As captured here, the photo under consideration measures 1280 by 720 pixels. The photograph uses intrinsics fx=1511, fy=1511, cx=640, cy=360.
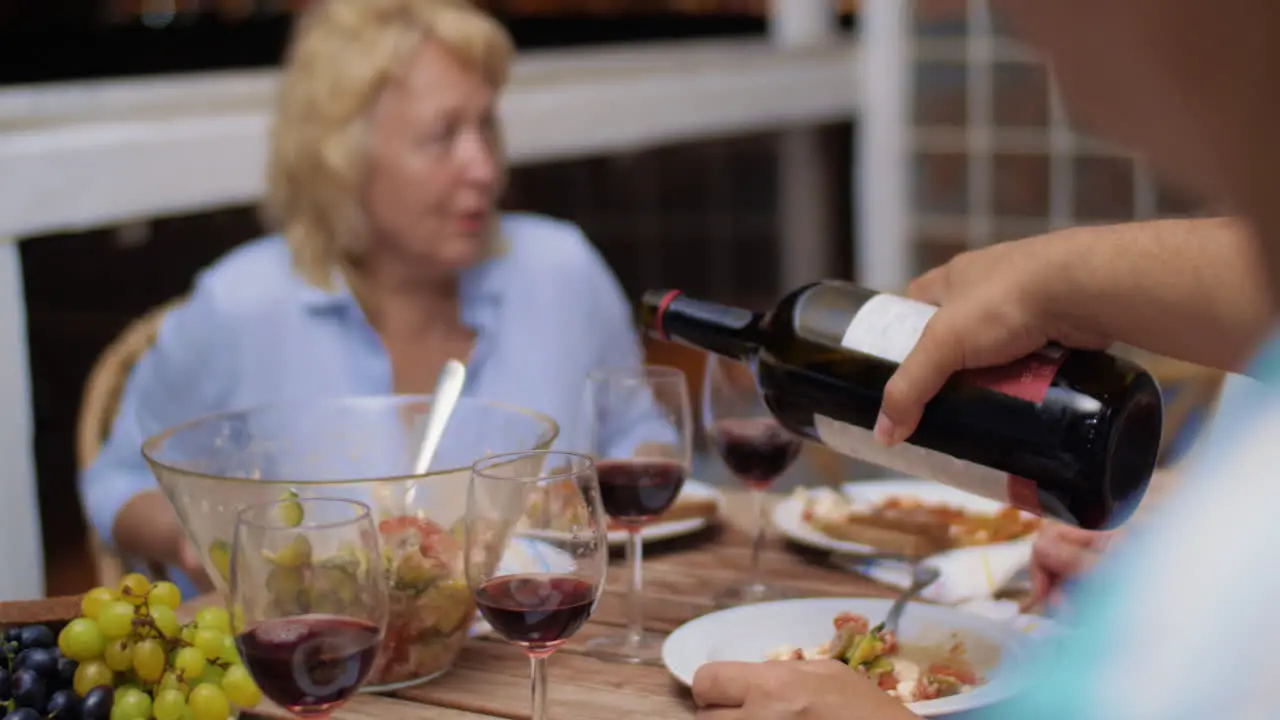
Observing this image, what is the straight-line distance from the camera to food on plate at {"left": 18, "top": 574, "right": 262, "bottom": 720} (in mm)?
1018

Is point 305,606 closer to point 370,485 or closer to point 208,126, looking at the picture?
point 370,485

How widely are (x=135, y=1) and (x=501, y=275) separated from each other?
1402 mm

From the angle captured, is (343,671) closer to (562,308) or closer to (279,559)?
(279,559)

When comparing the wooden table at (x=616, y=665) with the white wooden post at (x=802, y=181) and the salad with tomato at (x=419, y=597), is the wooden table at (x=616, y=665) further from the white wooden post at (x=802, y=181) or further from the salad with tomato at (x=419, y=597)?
the white wooden post at (x=802, y=181)

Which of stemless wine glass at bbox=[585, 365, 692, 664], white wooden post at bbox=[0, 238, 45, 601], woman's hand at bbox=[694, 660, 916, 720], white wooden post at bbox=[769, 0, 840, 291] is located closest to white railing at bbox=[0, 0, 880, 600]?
white wooden post at bbox=[0, 238, 45, 601]

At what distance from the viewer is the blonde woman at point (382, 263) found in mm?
2059

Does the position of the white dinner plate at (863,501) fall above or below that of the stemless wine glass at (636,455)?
below

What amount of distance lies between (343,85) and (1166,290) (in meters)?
1.33

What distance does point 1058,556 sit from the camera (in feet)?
4.14

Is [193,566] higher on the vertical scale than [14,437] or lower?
higher

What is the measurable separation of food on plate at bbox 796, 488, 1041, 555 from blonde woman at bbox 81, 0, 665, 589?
62 cm

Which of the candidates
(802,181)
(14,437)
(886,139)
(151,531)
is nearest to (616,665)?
(151,531)

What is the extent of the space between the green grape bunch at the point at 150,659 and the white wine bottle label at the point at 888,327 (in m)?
0.51

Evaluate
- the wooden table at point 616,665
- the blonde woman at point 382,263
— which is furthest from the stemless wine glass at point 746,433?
the blonde woman at point 382,263
